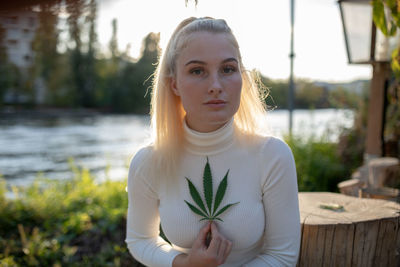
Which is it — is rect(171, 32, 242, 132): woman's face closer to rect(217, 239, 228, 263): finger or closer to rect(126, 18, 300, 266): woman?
rect(126, 18, 300, 266): woman

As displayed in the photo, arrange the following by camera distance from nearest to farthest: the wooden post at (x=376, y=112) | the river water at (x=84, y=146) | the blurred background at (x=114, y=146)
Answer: the blurred background at (x=114, y=146)
the wooden post at (x=376, y=112)
the river water at (x=84, y=146)

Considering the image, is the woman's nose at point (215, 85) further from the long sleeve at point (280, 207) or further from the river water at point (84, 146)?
the river water at point (84, 146)

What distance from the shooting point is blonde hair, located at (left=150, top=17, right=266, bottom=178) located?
1.41 m

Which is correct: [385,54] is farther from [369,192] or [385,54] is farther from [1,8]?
[1,8]

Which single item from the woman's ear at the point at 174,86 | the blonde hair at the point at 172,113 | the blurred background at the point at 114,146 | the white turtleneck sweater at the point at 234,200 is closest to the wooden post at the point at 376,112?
the blurred background at the point at 114,146

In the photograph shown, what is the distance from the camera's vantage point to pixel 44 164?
7969 mm

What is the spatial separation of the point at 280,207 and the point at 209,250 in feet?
1.01

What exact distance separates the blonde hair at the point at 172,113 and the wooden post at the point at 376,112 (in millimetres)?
2474

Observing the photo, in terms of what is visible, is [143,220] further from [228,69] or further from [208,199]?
[228,69]

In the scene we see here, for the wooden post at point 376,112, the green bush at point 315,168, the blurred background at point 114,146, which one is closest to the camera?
the blurred background at point 114,146

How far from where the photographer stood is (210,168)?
4.60 ft

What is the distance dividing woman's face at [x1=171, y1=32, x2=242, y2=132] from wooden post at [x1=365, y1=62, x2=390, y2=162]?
2.68 metres

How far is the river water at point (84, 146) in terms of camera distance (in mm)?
5746

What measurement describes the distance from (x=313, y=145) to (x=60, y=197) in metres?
3.43
